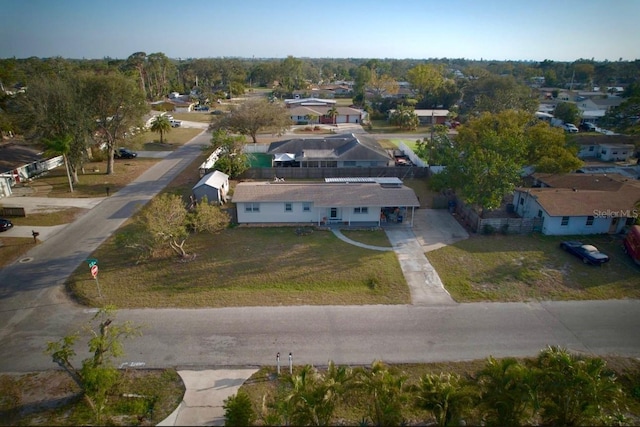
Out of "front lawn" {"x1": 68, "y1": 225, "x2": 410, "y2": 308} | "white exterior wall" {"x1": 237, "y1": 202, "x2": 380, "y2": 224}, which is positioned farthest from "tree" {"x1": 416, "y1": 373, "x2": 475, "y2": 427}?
"white exterior wall" {"x1": 237, "y1": 202, "x2": 380, "y2": 224}

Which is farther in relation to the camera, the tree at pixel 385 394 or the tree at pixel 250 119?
the tree at pixel 250 119

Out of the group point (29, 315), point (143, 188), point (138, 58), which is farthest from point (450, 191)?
point (138, 58)

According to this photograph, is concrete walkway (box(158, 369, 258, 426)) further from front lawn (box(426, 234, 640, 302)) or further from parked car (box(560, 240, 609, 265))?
parked car (box(560, 240, 609, 265))

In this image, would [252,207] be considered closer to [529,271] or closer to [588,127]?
[529,271]

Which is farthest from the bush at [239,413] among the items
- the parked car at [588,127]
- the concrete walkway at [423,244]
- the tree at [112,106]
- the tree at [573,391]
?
the parked car at [588,127]

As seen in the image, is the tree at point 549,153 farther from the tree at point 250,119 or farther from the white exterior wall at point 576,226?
the tree at point 250,119

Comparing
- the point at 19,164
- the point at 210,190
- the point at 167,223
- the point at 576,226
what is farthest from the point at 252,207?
the point at 19,164
